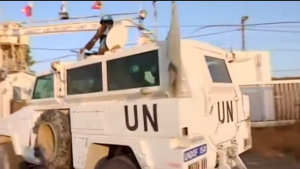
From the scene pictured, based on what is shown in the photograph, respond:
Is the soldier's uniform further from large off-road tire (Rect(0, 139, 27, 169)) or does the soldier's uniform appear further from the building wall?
the building wall

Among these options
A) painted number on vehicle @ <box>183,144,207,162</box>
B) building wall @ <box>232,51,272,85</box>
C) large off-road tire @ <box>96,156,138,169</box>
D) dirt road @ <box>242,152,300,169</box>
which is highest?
building wall @ <box>232,51,272,85</box>

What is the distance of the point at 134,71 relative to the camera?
208 inches

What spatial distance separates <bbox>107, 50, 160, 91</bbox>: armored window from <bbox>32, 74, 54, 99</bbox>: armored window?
70.1 inches

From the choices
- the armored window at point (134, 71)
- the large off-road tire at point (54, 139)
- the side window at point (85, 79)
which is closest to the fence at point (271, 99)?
the side window at point (85, 79)

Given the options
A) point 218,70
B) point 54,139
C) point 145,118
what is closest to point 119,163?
point 145,118

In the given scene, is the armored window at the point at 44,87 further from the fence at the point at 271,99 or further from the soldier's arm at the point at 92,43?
the fence at the point at 271,99

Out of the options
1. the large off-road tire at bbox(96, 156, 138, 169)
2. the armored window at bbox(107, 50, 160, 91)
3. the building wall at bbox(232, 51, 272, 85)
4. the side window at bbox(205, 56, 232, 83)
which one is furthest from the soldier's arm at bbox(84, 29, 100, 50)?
the building wall at bbox(232, 51, 272, 85)

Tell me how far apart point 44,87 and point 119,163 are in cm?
300

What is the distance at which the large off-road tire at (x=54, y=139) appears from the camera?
5.75 m

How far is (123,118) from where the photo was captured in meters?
4.85

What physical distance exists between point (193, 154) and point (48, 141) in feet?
10.1

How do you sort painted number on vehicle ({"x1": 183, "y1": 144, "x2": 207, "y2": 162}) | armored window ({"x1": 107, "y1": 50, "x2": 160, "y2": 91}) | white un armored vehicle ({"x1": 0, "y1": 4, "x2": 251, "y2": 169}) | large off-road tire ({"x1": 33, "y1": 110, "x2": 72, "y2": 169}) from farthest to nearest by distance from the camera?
large off-road tire ({"x1": 33, "y1": 110, "x2": 72, "y2": 169}) < armored window ({"x1": 107, "y1": 50, "x2": 160, "y2": 91}) < white un armored vehicle ({"x1": 0, "y1": 4, "x2": 251, "y2": 169}) < painted number on vehicle ({"x1": 183, "y1": 144, "x2": 207, "y2": 162})

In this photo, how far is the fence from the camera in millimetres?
15336

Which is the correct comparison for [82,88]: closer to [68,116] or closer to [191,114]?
[68,116]
